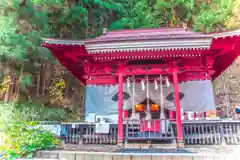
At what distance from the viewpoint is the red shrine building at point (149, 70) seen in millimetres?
6402

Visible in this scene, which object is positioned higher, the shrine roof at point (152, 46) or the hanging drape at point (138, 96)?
the shrine roof at point (152, 46)

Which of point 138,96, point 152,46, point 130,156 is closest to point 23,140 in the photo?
point 130,156

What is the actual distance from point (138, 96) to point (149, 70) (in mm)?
1462

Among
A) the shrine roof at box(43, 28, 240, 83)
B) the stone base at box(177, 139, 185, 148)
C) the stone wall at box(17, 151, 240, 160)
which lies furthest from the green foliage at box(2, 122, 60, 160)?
the stone base at box(177, 139, 185, 148)

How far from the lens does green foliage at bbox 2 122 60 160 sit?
4848 millimetres

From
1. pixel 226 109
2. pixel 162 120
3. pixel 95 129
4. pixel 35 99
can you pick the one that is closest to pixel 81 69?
pixel 95 129

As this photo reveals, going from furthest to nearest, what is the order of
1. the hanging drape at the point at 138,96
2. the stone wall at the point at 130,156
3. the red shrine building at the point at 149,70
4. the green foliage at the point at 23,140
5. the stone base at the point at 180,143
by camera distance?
1. the hanging drape at the point at 138,96
2. the red shrine building at the point at 149,70
3. the stone base at the point at 180,143
4. the green foliage at the point at 23,140
5. the stone wall at the point at 130,156

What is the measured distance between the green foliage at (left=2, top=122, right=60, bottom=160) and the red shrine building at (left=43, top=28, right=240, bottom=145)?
239cm

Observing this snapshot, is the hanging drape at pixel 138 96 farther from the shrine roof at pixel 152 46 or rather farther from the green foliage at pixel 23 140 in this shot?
the green foliage at pixel 23 140

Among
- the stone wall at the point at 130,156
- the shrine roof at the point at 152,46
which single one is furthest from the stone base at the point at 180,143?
the shrine roof at the point at 152,46

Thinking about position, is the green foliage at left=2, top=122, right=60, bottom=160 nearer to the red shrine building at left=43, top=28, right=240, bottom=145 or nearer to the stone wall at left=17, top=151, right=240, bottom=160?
the stone wall at left=17, top=151, right=240, bottom=160

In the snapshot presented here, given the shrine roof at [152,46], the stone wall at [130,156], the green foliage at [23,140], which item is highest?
the shrine roof at [152,46]

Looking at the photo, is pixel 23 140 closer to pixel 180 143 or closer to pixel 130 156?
pixel 130 156

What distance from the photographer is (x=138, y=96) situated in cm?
827
